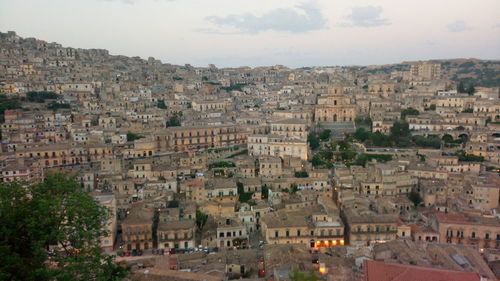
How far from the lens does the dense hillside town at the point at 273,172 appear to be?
21.2 m

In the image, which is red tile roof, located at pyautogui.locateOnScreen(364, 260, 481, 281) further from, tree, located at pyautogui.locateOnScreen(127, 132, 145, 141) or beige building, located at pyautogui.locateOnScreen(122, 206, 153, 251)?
tree, located at pyautogui.locateOnScreen(127, 132, 145, 141)

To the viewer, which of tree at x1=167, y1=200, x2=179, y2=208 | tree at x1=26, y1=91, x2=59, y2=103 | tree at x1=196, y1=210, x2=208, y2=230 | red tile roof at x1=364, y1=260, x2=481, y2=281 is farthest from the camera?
tree at x1=26, y1=91, x2=59, y2=103

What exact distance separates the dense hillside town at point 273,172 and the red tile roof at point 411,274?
0.07 metres

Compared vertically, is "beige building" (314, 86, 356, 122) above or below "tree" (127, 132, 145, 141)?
above

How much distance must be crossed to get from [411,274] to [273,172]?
18745 millimetres

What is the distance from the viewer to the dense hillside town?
834 inches

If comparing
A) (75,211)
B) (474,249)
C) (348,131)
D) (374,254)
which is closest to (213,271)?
(374,254)

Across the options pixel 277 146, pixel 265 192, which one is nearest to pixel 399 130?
pixel 277 146

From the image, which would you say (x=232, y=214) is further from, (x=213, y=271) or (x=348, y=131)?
(x=348, y=131)

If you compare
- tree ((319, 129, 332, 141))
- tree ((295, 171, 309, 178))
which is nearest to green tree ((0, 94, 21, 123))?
tree ((295, 171, 309, 178))

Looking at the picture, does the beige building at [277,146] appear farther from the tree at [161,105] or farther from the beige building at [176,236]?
the tree at [161,105]

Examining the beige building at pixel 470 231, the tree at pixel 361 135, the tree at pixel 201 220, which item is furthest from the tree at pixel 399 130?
the tree at pixel 201 220

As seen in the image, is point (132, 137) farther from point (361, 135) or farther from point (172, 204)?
point (361, 135)

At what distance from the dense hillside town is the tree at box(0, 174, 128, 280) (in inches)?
69.8
